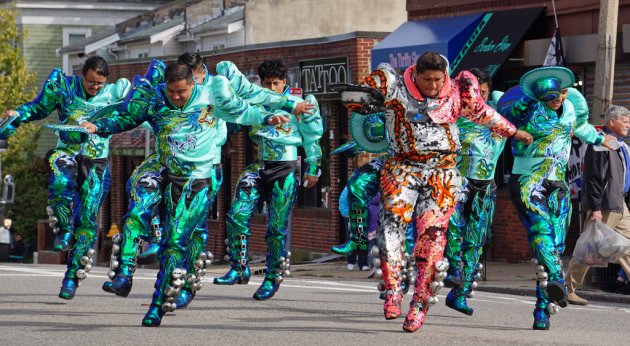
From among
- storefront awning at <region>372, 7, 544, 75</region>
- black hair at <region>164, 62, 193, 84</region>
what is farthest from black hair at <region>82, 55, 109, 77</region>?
storefront awning at <region>372, 7, 544, 75</region>

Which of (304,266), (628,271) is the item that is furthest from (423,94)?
(304,266)

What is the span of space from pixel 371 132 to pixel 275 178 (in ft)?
3.47

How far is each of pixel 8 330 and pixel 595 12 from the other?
1279 centimetres

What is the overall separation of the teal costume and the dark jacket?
202 inches

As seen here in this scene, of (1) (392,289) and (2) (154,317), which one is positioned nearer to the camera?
(1) (392,289)

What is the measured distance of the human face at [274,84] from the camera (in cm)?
1392

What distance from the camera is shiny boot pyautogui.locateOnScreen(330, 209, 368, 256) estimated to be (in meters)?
14.0

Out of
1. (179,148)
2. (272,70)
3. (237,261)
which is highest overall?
(272,70)

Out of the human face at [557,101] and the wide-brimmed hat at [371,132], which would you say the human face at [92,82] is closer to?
the wide-brimmed hat at [371,132]

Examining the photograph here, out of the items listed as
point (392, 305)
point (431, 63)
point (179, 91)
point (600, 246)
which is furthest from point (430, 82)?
point (600, 246)

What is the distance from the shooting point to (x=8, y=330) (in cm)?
1103

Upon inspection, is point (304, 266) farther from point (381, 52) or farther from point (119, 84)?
point (119, 84)

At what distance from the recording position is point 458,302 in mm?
12523

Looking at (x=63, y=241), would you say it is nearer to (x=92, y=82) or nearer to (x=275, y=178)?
(x=92, y=82)
